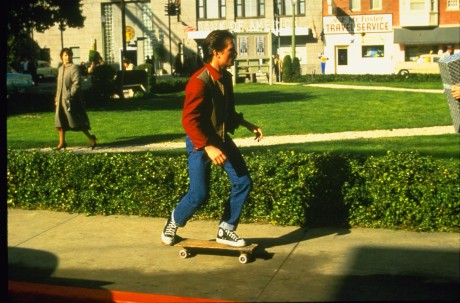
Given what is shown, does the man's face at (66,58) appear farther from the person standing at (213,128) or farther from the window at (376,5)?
the window at (376,5)

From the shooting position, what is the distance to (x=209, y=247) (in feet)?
20.6

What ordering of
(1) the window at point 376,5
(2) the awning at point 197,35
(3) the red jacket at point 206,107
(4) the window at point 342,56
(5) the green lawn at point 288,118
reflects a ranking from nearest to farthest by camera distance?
(3) the red jacket at point 206,107 < (5) the green lawn at point 288,118 < (1) the window at point 376,5 < (4) the window at point 342,56 < (2) the awning at point 197,35

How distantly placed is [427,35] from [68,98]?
4373cm

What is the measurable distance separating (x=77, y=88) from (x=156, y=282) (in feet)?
24.2

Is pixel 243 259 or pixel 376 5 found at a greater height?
pixel 376 5

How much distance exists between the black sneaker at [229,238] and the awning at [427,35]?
4850cm

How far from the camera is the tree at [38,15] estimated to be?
75.7 feet

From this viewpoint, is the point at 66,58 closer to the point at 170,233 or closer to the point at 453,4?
the point at 170,233

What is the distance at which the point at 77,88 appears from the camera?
41.3 ft

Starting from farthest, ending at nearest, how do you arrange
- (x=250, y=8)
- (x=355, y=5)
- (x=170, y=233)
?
(x=250, y=8) < (x=355, y=5) < (x=170, y=233)

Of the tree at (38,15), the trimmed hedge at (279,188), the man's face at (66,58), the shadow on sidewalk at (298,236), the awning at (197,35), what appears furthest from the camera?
the awning at (197,35)

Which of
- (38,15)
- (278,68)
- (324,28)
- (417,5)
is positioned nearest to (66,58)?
(38,15)

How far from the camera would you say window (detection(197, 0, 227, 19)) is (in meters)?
57.3

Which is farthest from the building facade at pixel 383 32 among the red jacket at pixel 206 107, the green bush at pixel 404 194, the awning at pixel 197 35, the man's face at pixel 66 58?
the red jacket at pixel 206 107
